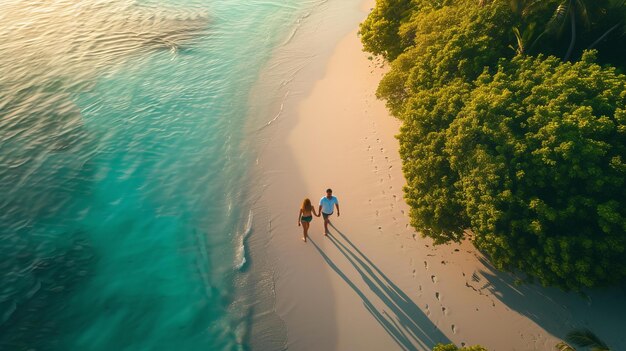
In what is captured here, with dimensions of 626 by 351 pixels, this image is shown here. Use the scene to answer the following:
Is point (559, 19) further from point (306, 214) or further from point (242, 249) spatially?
point (242, 249)

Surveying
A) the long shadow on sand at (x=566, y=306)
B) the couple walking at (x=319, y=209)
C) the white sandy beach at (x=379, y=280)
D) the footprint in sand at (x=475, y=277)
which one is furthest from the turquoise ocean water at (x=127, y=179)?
the long shadow on sand at (x=566, y=306)

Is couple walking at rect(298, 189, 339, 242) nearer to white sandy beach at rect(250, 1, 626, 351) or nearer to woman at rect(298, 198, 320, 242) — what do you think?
woman at rect(298, 198, 320, 242)

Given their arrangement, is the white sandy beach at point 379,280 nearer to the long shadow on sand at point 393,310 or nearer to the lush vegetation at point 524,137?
the long shadow on sand at point 393,310

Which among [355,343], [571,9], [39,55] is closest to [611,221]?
[355,343]

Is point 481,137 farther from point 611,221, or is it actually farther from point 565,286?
point 565,286

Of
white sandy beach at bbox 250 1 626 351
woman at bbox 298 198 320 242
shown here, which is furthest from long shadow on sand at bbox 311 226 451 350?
woman at bbox 298 198 320 242

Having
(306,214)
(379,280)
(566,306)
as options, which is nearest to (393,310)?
(379,280)
